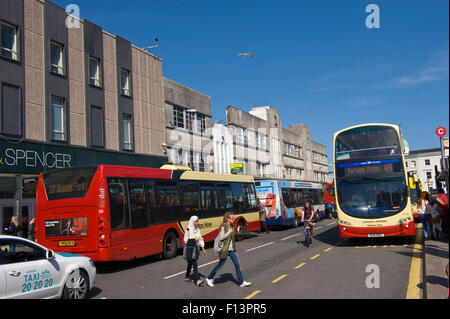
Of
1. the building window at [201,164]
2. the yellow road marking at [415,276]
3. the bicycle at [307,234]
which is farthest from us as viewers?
the building window at [201,164]

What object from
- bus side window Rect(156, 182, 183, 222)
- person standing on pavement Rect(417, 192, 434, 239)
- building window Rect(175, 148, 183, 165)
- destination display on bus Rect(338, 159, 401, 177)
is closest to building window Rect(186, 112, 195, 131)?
building window Rect(175, 148, 183, 165)

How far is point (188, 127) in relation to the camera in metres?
32.5

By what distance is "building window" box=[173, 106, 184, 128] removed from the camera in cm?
3086

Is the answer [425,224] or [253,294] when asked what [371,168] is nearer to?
[425,224]

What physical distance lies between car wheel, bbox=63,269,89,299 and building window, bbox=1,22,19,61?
1412 centimetres

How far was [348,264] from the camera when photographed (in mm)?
11312

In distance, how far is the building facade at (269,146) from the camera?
4156 cm

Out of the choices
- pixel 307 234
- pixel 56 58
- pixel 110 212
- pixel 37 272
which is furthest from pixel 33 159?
pixel 37 272

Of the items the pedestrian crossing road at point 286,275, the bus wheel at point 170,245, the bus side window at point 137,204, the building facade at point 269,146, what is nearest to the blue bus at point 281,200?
the pedestrian crossing road at point 286,275

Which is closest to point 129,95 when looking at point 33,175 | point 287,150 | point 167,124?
point 167,124

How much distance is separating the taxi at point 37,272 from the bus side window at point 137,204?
13.8 feet

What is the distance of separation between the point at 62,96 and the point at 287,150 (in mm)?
38840

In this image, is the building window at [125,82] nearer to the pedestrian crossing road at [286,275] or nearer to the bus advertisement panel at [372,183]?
the pedestrian crossing road at [286,275]

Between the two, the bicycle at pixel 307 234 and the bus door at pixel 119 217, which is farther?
the bicycle at pixel 307 234
